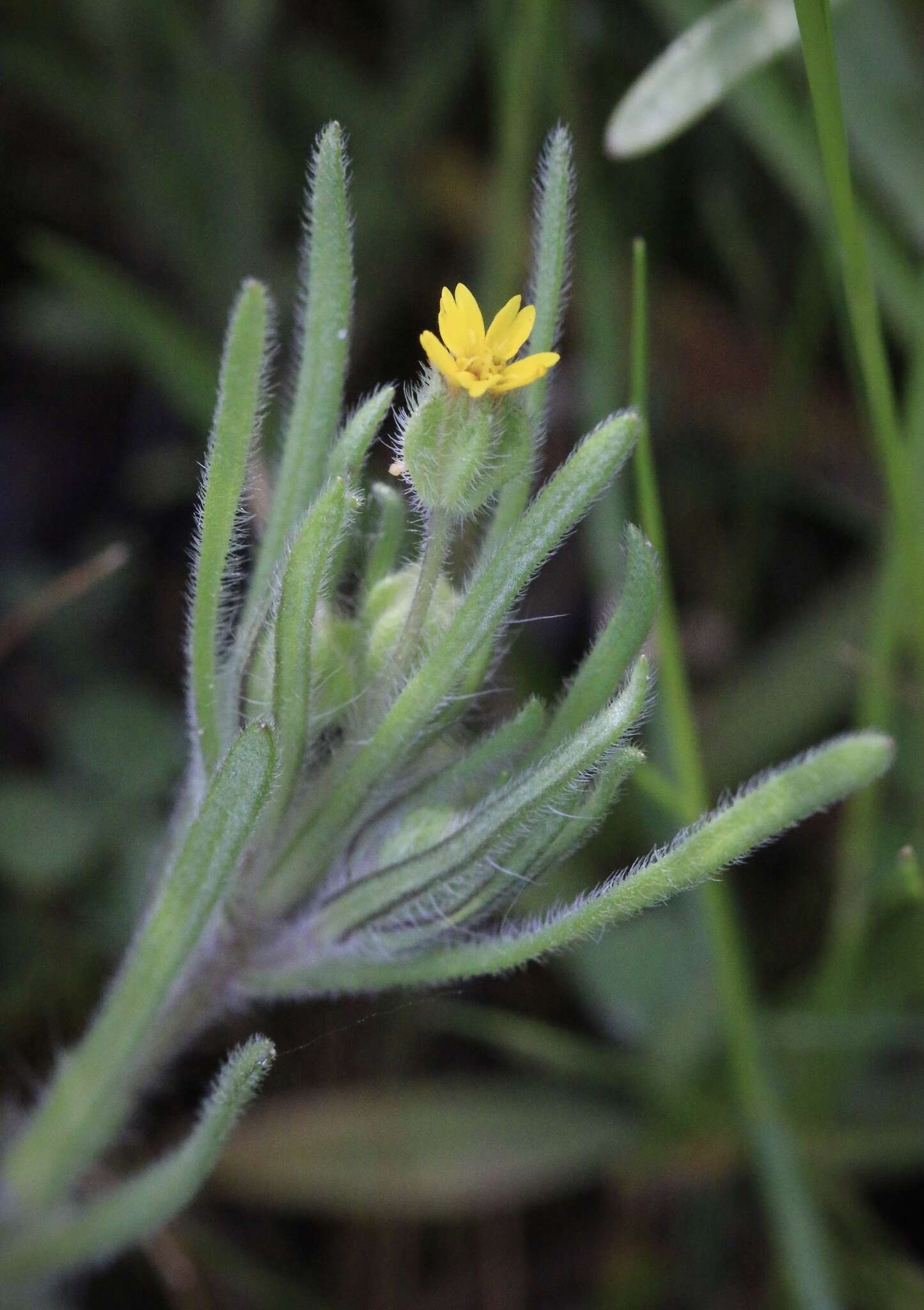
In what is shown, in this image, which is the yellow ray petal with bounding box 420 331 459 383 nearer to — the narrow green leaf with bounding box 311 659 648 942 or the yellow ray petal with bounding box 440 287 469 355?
the yellow ray petal with bounding box 440 287 469 355

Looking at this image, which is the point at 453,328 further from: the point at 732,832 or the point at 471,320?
the point at 732,832

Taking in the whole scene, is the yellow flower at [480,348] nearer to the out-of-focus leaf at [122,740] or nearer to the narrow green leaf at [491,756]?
the narrow green leaf at [491,756]

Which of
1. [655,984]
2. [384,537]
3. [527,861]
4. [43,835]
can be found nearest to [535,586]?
[655,984]

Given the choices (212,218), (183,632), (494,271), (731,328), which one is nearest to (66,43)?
(212,218)

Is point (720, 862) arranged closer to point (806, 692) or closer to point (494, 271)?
Result: point (806, 692)

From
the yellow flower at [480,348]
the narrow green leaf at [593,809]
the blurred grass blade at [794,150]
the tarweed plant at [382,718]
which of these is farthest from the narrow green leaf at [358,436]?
the blurred grass blade at [794,150]
